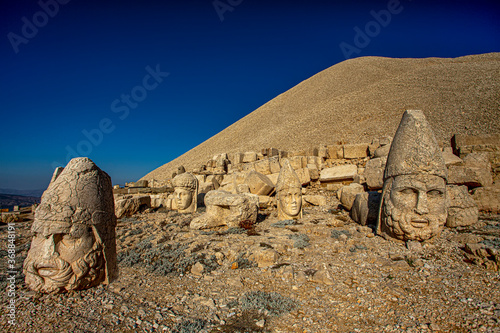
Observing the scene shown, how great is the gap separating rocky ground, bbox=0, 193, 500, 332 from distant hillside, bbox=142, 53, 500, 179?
14580 mm

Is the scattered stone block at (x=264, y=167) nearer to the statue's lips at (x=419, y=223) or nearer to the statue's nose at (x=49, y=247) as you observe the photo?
the statue's lips at (x=419, y=223)

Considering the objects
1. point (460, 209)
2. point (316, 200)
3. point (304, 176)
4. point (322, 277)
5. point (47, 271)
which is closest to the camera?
point (47, 271)

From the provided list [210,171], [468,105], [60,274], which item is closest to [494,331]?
[60,274]

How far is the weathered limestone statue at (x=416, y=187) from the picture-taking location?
5.05 metres

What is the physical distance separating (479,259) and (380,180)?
185 inches

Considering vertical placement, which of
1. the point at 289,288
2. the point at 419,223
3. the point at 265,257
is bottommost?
the point at 289,288

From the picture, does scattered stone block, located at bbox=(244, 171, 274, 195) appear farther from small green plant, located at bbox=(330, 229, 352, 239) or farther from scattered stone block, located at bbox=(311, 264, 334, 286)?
scattered stone block, located at bbox=(311, 264, 334, 286)

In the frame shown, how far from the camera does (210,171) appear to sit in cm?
1669

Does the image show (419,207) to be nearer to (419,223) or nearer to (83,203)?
(419,223)

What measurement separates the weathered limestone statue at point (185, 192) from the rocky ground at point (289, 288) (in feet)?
11.4

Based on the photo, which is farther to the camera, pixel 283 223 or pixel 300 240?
pixel 283 223

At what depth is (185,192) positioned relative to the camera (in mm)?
9984

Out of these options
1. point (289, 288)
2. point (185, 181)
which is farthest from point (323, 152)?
point (289, 288)

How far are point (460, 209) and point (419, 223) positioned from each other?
1679 millimetres
